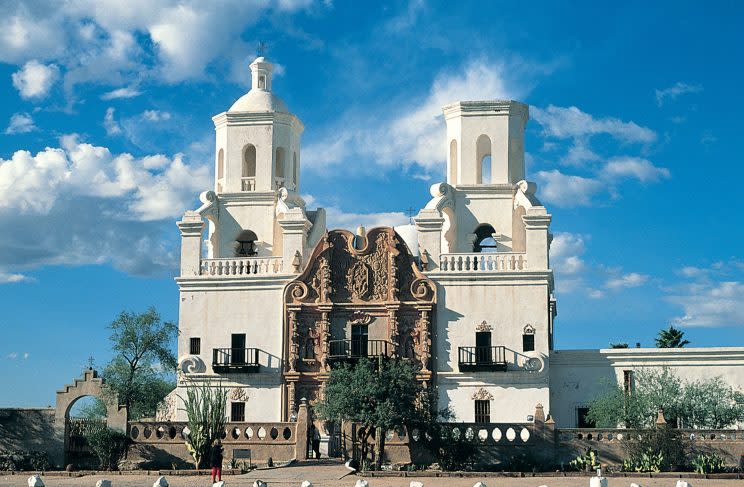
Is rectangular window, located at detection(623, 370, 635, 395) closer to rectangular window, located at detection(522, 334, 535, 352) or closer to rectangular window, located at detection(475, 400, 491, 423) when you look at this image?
rectangular window, located at detection(522, 334, 535, 352)

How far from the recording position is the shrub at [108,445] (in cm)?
4397

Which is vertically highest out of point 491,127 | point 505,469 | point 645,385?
point 491,127

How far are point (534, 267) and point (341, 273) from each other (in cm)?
786

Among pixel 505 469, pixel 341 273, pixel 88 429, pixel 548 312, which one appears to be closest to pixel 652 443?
pixel 505 469

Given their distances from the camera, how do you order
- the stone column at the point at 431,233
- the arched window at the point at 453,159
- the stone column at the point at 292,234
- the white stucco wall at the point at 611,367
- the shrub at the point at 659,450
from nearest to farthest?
the shrub at the point at 659,450 → the white stucco wall at the point at 611,367 → the stone column at the point at 431,233 → the stone column at the point at 292,234 → the arched window at the point at 453,159

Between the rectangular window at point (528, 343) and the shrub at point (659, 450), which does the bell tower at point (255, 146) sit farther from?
the shrub at point (659, 450)

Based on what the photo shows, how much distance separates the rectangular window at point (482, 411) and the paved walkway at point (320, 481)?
375 inches

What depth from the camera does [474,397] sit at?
4697cm

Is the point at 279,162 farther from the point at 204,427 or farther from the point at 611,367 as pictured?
the point at 611,367

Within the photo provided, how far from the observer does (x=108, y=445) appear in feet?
144

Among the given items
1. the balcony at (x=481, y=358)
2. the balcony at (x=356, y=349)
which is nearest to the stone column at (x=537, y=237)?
the balcony at (x=481, y=358)

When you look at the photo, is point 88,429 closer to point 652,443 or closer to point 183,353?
point 183,353

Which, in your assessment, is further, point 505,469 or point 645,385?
point 645,385

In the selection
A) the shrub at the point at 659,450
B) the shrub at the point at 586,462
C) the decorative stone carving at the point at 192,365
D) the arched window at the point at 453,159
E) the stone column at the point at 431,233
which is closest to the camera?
the shrub at the point at 659,450
